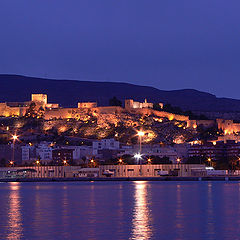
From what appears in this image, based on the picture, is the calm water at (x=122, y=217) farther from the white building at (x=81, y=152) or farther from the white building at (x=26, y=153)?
the white building at (x=26, y=153)

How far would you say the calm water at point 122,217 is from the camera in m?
38.3

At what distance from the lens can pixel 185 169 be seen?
11112cm

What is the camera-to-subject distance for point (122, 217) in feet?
151

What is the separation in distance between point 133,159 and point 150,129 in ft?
53.3

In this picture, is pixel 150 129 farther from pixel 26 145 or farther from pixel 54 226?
pixel 54 226

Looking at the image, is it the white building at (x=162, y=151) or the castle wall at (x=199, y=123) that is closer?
the white building at (x=162, y=151)

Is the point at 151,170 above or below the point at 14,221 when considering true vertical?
above

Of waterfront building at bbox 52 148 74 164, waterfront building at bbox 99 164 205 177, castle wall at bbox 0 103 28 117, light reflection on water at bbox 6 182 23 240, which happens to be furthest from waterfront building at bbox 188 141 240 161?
light reflection on water at bbox 6 182 23 240

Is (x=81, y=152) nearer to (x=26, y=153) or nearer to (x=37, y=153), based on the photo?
(x=37, y=153)

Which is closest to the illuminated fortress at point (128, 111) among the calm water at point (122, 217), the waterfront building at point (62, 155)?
the waterfront building at point (62, 155)

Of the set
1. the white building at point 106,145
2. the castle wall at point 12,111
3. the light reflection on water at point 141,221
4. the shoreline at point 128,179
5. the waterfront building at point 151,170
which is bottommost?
the light reflection on water at point 141,221

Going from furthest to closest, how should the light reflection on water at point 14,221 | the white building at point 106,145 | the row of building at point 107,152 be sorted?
the white building at point 106,145 < the row of building at point 107,152 < the light reflection on water at point 14,221

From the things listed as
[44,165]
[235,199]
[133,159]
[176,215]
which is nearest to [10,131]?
[44,165]

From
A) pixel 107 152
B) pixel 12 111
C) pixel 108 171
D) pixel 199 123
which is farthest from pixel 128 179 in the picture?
pixel 12 111
